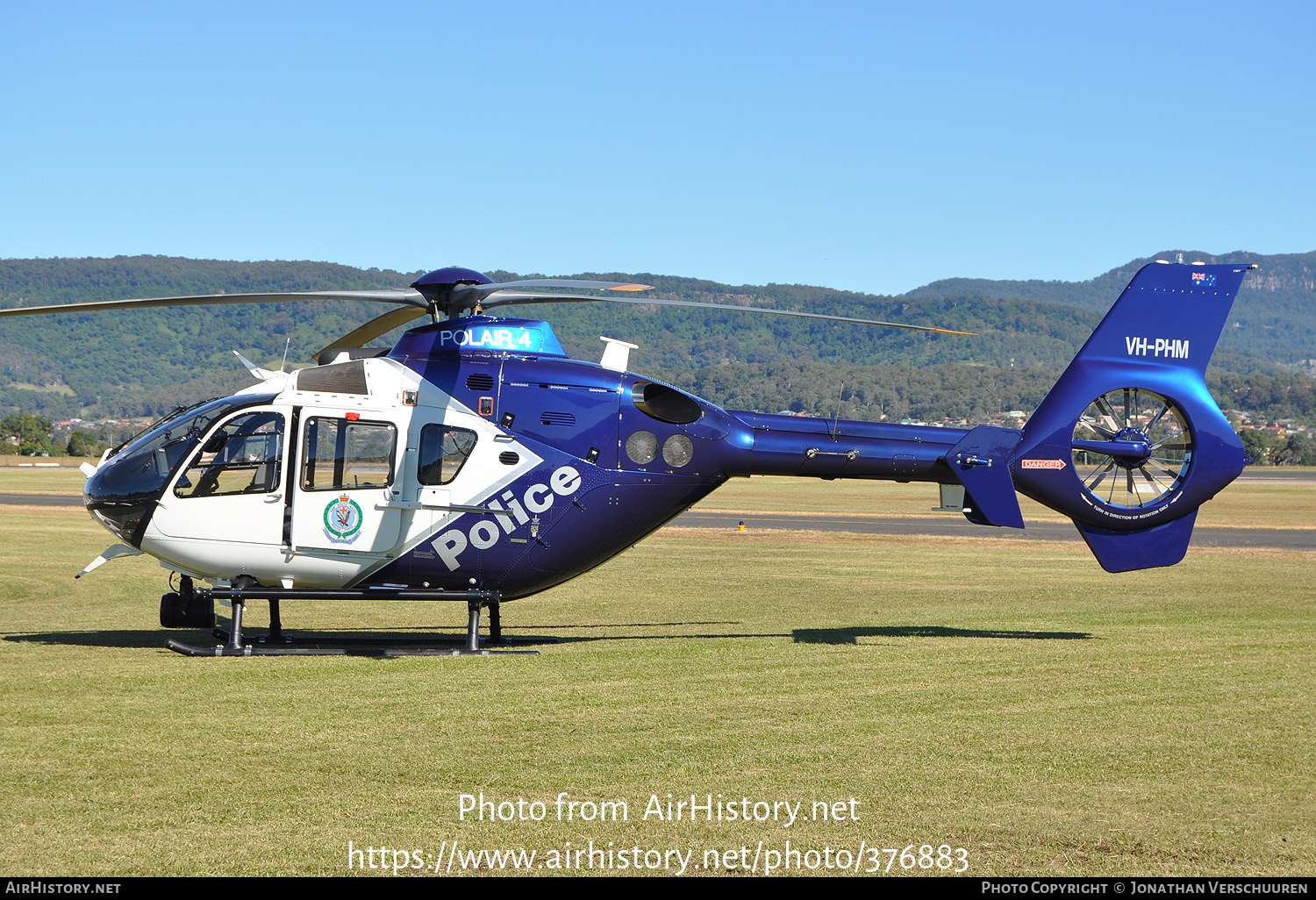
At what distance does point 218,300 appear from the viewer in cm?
1151

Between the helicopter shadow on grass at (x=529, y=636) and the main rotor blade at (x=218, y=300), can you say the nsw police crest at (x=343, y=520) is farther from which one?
the main rotor blade at (x=218, y=300)

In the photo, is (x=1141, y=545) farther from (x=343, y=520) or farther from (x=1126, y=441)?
(x=343, y=520)

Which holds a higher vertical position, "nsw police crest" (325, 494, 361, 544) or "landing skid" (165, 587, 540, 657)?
"nsw police crest" (325, 494, 361, 544)

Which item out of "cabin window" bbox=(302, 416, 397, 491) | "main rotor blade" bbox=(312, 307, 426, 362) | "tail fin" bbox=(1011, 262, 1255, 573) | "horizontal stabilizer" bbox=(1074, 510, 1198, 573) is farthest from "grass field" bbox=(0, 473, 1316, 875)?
"main rotor blade" bbox=(312, 307, 426, 362)

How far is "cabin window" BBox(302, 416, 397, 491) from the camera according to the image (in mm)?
12748

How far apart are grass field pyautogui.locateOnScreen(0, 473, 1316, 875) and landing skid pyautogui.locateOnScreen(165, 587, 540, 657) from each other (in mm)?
274

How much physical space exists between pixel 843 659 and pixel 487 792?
6282mm

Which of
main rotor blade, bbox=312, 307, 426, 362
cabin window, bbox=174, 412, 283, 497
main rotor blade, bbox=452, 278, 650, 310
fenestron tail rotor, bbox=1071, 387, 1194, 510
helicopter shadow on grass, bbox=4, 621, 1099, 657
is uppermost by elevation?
main rotor blade, bbox=452, 278, 650, 310

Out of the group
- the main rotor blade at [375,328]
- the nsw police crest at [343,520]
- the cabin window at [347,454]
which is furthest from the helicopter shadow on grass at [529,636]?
the main rotor blade at [375,328]

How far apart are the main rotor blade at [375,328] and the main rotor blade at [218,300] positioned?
524 mm

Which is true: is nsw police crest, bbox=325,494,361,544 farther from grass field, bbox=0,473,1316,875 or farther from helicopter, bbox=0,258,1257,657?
grass field, bbox=0,473,1316,875

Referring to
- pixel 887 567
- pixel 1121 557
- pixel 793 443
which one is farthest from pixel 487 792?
pixel 887 567

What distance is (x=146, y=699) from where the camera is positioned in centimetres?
1025

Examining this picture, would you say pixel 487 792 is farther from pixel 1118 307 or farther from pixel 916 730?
pixel 1118 307
